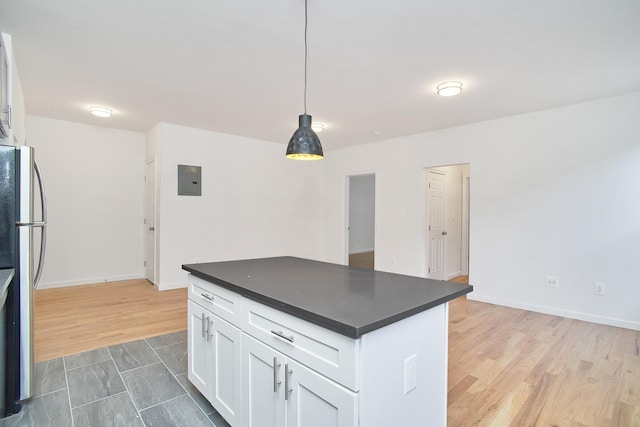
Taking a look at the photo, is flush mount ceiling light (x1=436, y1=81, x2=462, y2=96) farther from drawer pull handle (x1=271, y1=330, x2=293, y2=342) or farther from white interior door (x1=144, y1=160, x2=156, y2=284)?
white interior door (x1=144, y1=160, x2=156, y2=284)

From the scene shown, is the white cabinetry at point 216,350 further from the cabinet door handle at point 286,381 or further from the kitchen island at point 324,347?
the cabinet door handle at point 286,381

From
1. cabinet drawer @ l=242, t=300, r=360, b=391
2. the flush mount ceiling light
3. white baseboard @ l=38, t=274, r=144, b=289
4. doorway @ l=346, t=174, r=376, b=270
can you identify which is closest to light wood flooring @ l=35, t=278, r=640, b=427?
white baseboard @ l=38, t=274, r=144, b=289

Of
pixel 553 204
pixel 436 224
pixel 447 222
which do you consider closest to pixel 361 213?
pixel 447 222

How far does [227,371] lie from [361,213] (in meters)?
7.84

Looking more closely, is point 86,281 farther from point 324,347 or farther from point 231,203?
point 324,347

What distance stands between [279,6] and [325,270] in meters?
1.68

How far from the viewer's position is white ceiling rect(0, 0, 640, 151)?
78.8 inches

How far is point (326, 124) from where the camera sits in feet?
14.9

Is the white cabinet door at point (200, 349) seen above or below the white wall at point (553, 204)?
below

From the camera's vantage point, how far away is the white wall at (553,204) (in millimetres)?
3314

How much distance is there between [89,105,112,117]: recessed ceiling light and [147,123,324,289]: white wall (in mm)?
671

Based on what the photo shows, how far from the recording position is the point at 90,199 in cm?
490

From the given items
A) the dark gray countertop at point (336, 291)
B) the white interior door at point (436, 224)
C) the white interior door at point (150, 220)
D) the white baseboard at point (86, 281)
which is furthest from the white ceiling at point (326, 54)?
the white baseboard at point (86, 281)

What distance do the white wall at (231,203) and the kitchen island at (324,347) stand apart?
3.11 meters
